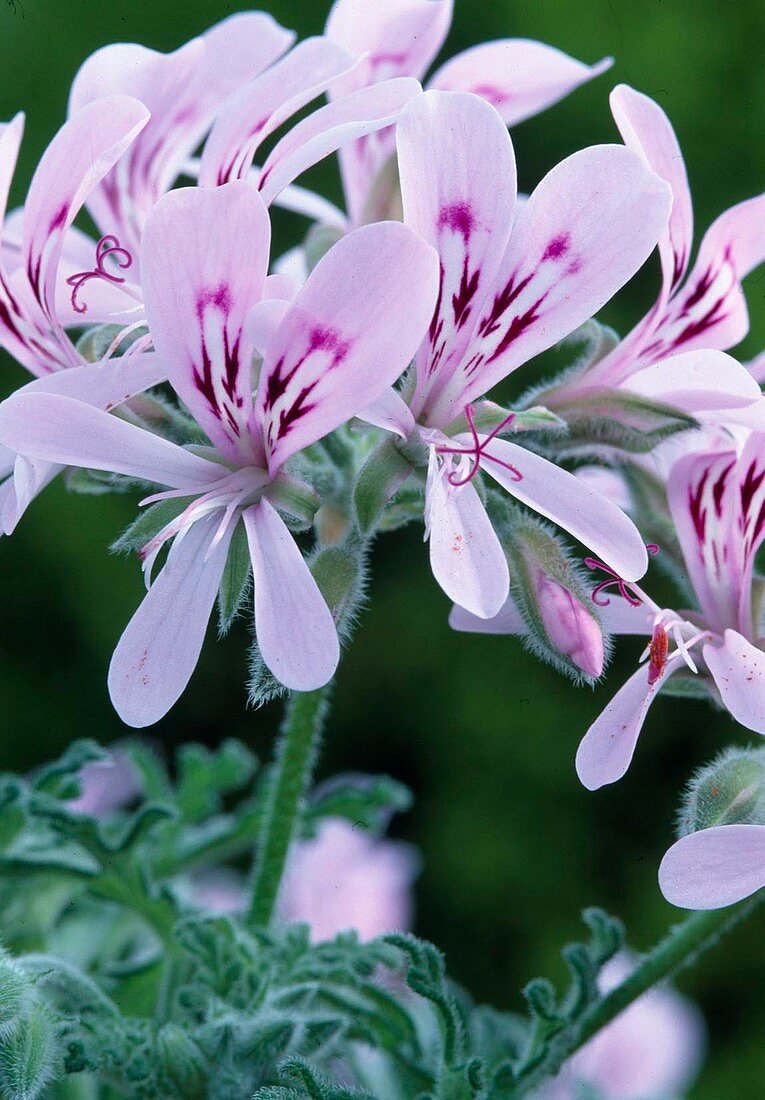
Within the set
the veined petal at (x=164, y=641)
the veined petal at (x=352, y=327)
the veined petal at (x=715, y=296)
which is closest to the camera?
the veined petal at (x=352, y=327)

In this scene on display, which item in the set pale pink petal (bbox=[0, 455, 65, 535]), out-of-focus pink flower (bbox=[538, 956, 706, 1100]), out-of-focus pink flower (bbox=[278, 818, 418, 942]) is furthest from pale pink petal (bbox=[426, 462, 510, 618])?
out-of-focus pink flower (bbox=[538, 956, 706, 1100])

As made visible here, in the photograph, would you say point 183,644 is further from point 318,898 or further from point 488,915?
point 488,915

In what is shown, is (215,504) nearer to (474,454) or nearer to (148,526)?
(148,526)

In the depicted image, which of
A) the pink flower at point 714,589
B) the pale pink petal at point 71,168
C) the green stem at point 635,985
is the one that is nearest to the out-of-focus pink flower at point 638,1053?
the green stem at point 635,985

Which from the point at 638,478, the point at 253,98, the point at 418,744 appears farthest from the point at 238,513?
the point at 418,744

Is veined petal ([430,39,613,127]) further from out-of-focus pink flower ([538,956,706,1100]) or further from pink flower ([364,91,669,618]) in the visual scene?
out-of-focus pink flower ([538,956,706,1100])

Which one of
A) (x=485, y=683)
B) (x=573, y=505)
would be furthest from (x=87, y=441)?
(x=485, y=683)

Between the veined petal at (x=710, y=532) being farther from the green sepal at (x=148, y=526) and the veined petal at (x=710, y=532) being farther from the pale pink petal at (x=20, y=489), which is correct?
the pale pink petal at (x=20, y=489)
